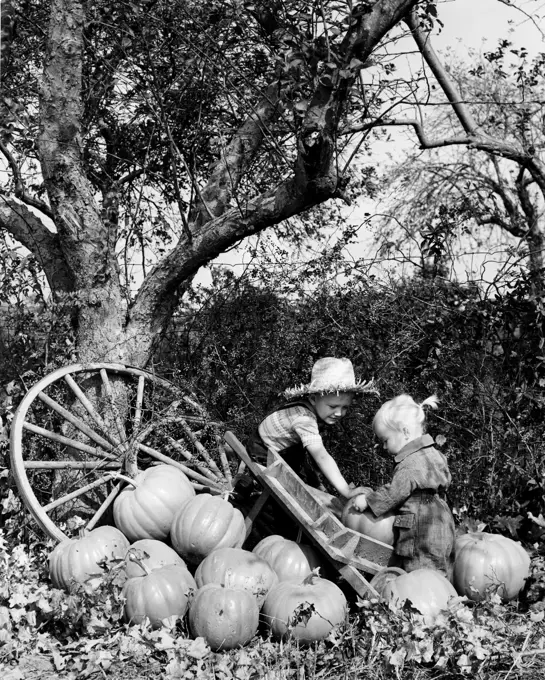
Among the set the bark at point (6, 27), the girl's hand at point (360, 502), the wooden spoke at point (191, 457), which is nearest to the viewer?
the girl's hand at point (360, 502)

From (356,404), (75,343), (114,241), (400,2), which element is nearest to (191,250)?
(114,241)

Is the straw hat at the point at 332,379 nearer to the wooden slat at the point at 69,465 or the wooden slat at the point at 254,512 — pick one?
the wooden slat at the point at 254,512

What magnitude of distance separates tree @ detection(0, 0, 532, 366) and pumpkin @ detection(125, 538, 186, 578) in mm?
1879

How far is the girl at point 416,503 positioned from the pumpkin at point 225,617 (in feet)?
2.51

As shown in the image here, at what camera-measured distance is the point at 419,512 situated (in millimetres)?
3818

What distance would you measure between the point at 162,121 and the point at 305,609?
3109mm

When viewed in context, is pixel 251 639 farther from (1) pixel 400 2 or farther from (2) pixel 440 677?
(1) pixel 400 2

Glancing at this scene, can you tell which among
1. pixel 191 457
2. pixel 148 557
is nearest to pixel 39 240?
pixel 191 457

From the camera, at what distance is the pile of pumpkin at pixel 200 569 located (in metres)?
3.40

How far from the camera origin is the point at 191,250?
5387 mm

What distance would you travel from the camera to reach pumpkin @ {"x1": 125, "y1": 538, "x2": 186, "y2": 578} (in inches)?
146

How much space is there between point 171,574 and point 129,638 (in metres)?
0.37

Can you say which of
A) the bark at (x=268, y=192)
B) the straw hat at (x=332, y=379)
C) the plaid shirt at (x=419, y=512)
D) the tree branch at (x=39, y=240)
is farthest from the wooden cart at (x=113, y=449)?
the tree branch at (x=39, y=240)

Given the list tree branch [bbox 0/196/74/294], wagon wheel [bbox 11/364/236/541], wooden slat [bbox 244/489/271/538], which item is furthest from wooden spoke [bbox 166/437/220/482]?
tree branch [bbox 0/196/74/294]
